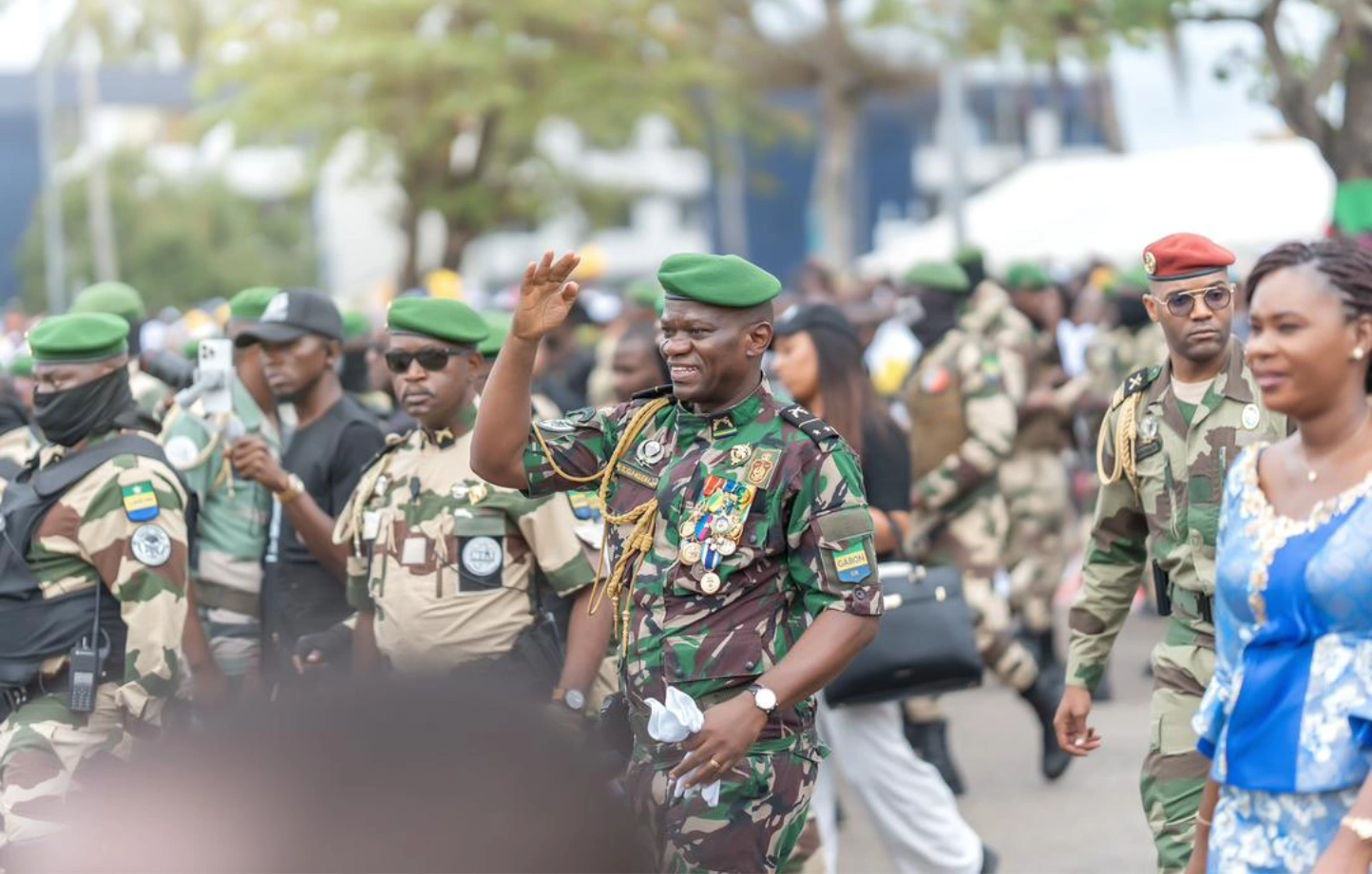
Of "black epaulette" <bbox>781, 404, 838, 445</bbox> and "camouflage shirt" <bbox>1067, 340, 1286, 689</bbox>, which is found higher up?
"black epaulette" <bbox>781, 404, 838, 445</bbox>

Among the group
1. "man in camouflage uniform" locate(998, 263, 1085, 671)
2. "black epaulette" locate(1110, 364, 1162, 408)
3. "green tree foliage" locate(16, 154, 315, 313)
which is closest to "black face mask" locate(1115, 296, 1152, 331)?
"man in camouflage uniform" locate(998, 263, 1085, 671)

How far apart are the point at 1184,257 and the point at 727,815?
2.02m

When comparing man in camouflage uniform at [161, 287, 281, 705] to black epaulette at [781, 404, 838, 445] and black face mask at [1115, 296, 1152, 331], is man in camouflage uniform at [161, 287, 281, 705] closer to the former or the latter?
black epaulette at [781, 404, 838, 445]

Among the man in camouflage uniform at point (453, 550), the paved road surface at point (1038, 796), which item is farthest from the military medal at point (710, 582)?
the paved road surface at point (1038, 796)

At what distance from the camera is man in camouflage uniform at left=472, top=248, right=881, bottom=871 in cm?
456

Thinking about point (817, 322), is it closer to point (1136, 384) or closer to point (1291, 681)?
point (1136, 384)

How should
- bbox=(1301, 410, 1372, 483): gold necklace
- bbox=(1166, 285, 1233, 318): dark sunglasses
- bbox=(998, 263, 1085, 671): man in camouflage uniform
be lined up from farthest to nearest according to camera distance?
bbox=(998, 263, 1085, 671): man in camouflage uniform < bbox=(1166, 285, 1233, 318): dark sunglasses < bbox=(1301, 410, 1372, 483): gold necklace

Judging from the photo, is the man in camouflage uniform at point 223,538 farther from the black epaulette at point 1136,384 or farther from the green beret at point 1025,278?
the green beret at point 1025,278

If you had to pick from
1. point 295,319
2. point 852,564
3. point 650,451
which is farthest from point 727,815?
point 295,319

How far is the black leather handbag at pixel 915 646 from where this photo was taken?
6977 mm

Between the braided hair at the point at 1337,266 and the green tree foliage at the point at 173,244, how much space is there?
44.9 meters

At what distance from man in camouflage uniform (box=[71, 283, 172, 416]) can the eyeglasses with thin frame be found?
14.9 feet

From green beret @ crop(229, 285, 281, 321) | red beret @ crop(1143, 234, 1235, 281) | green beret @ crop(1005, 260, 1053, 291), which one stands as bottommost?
green beret @ crop(1005, 260, 1053, 291)

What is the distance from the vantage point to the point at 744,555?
459 cm
